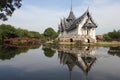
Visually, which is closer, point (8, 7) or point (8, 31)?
point (8, 7)

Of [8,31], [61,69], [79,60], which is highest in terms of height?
[8,31]

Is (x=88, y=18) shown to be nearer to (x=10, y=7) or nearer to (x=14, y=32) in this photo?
(x=14, y=32)

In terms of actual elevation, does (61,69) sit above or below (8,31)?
below

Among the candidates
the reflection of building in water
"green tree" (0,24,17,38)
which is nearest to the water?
the reflection of building in water

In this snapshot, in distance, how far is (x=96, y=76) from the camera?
1391 cm

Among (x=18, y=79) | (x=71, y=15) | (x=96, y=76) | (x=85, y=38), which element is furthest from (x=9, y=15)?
(x=71, y=15)

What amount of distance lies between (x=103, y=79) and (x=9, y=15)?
9254mm

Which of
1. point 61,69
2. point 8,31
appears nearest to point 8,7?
point 61,69

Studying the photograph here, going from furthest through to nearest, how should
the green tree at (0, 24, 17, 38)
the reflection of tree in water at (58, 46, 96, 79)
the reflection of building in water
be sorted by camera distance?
the green tree at (0, 24, 17, 38)
the reflection of building in water
the reflection of tree in water at (58, 46, 96, 79)

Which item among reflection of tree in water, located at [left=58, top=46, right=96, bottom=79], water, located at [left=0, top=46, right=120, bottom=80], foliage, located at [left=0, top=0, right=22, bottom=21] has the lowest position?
water, located at [left=0, top=46, right=120, bottom=80]

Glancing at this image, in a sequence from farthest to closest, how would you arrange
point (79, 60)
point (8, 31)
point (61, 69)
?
point (8, 31) < point (79, 60) < point (61, 69)

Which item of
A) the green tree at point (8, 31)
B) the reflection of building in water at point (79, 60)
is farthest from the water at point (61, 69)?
the green tree at point (8, 31)

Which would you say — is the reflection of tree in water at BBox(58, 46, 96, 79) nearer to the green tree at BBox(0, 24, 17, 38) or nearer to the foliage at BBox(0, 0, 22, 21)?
the foliage at BBox(0, 0, 22, 21)

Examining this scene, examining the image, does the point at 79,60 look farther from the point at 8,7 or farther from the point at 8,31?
the point at 8,31
